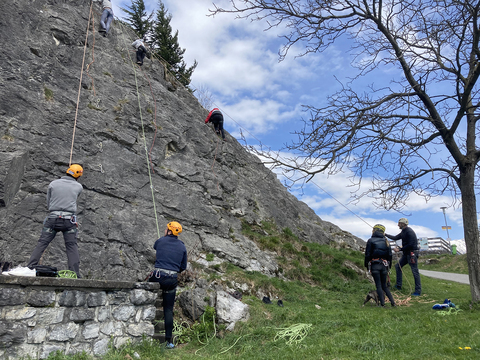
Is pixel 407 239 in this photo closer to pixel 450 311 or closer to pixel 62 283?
pixel 450 311

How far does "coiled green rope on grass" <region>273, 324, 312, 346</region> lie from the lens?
5.81 m

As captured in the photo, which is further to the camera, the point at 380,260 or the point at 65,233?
the point at 380,260

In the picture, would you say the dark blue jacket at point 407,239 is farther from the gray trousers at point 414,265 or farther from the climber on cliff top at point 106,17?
the climber on cliff top at point 106,17

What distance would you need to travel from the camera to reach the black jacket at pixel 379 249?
883 cm

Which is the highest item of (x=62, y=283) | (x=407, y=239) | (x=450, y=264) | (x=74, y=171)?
(x=74, y=171)

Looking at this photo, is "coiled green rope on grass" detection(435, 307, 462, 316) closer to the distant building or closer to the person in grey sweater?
the person in grey sweater

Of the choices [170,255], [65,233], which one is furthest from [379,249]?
[65,233]

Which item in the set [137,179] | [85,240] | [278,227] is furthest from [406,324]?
[278,227]

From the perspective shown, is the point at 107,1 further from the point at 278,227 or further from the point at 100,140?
the point at 278,227

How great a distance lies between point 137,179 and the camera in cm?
1083

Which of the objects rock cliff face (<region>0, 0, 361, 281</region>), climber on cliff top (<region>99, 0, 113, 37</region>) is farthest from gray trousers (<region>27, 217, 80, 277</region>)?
climber on cliff top (<region>99, 0, 113, 37</region>)

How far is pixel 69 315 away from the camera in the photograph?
191 inches

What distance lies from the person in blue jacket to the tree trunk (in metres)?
6.96

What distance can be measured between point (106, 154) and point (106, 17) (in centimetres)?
790
